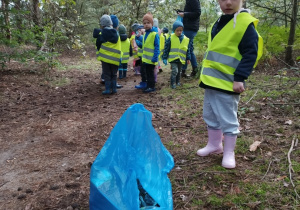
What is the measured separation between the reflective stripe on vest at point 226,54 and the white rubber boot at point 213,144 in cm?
63

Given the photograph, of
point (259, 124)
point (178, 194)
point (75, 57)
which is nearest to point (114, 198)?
point (178, 194)

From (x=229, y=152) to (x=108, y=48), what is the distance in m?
4.08

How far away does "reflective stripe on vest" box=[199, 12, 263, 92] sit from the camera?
2258mm

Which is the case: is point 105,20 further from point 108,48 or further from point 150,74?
point 150,74

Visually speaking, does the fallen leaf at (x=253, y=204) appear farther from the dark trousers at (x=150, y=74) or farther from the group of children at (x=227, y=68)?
the dark trousers at (x=150, y=74)

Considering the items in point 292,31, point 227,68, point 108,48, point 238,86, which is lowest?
point 238,86

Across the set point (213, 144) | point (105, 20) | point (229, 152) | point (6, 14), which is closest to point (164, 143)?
point (213, 144)

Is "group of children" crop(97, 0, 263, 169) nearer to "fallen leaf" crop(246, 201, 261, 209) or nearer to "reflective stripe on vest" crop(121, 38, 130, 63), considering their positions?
"fallen leaf" crop(246, 201, 261, 209)

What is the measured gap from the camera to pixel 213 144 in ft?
9.34

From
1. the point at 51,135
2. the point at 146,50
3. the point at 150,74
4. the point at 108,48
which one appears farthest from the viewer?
the point at 150,74

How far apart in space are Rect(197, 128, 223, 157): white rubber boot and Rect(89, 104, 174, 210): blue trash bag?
110cm

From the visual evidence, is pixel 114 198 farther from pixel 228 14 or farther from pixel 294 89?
pixel 294 89

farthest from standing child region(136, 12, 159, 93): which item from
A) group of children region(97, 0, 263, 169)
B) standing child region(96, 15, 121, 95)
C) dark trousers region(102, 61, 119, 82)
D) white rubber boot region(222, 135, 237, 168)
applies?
white rubber boot region(222, 135, 237, 168)

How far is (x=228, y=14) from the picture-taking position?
2.38 meters
